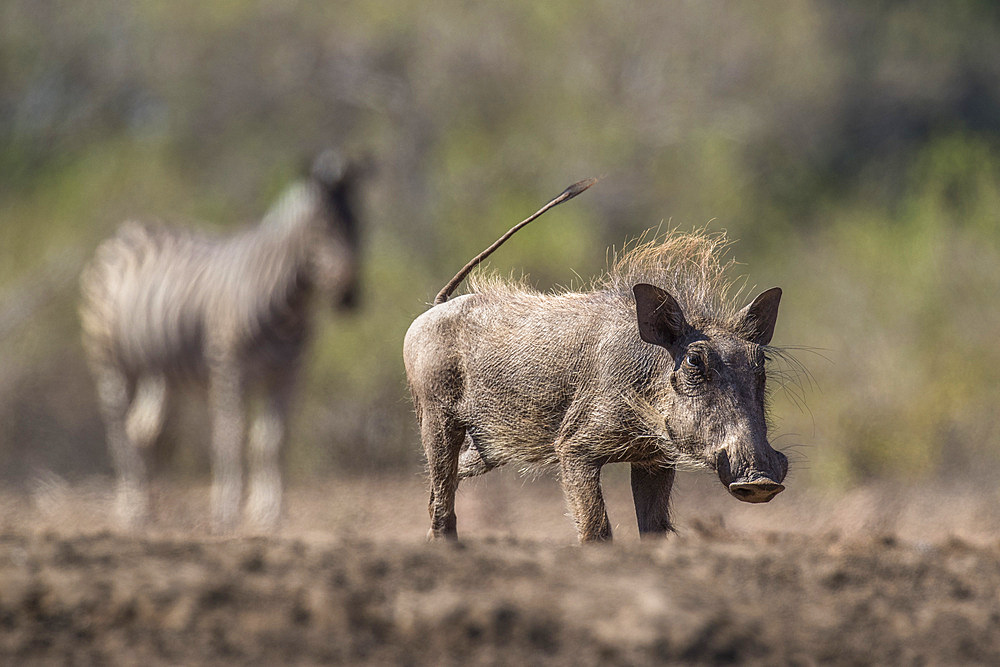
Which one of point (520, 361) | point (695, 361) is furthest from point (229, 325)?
point (695, 361)

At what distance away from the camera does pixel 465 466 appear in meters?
4.76

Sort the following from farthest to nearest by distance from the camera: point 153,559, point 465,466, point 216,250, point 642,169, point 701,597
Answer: point 642,169 → point 216,250 → point 465,466 → point 153,559 → point 701,597

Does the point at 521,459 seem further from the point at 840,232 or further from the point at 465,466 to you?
the point at 840,232

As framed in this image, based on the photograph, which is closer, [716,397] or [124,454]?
[716,397]

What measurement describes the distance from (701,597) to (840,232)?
1290 cm

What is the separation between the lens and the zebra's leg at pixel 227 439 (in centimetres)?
1008

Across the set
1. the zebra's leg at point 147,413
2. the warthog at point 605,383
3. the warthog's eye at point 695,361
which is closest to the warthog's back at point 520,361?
the warthog at point 605,383

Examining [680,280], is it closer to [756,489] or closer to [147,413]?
[756,489]

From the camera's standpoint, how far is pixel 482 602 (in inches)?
116

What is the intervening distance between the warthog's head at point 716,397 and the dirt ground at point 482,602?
26 centimetres

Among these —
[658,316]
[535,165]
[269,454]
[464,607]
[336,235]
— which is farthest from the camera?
[535,165]

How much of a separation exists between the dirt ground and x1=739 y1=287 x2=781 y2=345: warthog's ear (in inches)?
29.4

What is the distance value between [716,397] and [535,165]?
14.0 meters

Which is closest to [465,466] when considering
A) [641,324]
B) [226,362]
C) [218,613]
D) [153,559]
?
[641,324]
